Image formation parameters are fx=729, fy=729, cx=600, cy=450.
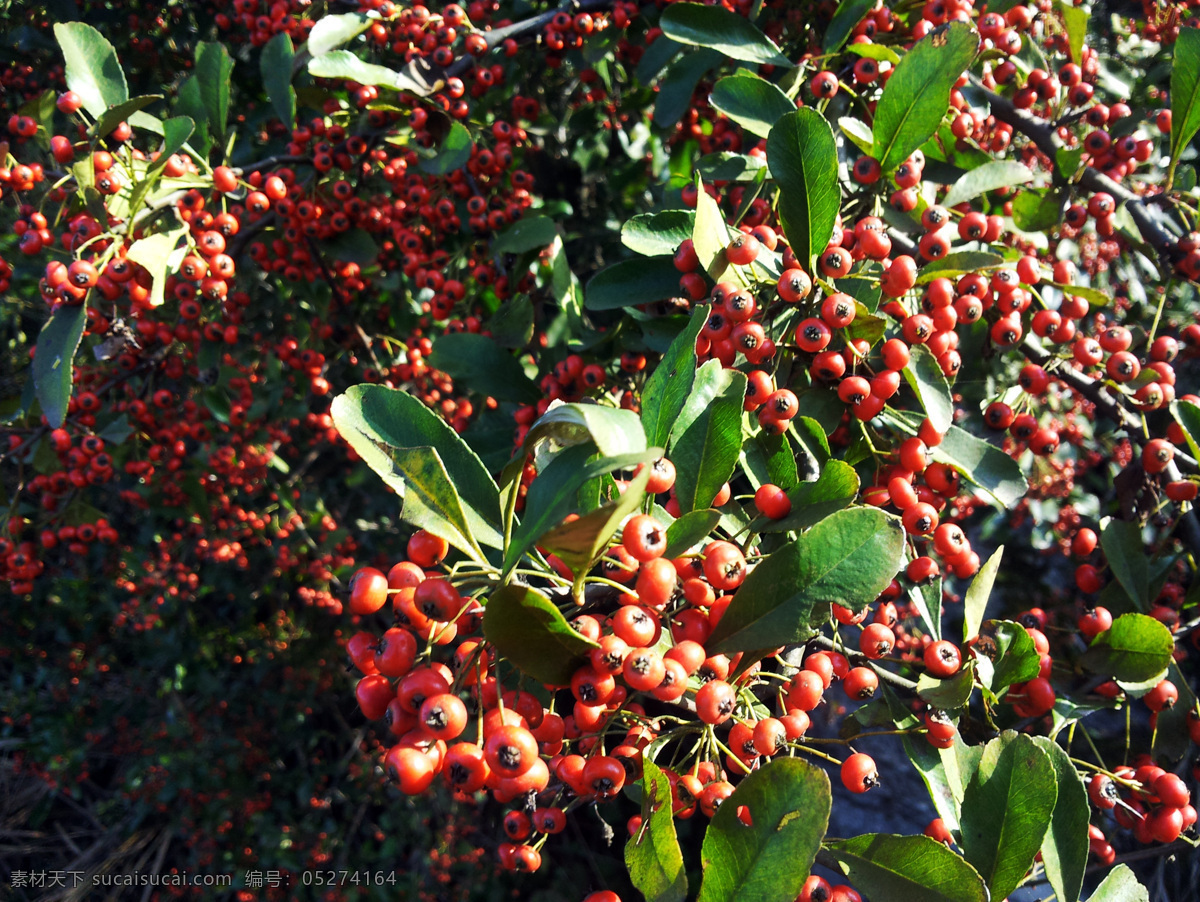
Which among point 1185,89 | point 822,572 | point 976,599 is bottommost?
point 976,599

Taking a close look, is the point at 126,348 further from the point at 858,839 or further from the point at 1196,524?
the point at 1196,524

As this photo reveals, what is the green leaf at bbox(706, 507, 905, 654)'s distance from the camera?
1132 mm

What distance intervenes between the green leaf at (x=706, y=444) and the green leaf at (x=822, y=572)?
21 centimetres

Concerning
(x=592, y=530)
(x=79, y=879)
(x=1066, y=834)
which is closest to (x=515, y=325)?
(x=592, y=530)

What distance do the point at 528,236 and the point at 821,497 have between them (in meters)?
1.43

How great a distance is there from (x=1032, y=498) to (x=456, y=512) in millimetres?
3426

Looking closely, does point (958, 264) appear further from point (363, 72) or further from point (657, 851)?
point (363, 72)

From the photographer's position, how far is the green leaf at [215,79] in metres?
2.41

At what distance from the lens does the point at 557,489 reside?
0.98m

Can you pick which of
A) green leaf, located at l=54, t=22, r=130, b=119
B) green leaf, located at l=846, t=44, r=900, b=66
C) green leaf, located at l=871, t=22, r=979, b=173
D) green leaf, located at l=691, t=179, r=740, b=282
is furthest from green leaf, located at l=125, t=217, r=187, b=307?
green leaf, located at l=846, t=44, r=900, b=66

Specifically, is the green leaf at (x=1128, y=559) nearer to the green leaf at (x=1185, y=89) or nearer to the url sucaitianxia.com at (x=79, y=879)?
the green leaf at (x=1185, y=89)

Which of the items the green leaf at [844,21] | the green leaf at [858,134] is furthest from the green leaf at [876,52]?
Result: the green leaf at [858,134]

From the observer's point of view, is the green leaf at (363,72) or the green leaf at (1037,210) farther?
the green leaf at (1037,210)

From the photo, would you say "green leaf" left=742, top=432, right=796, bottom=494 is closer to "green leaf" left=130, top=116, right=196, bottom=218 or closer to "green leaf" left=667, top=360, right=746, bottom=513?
"green leaf" left=667, top=360, right=746, bottom=513
